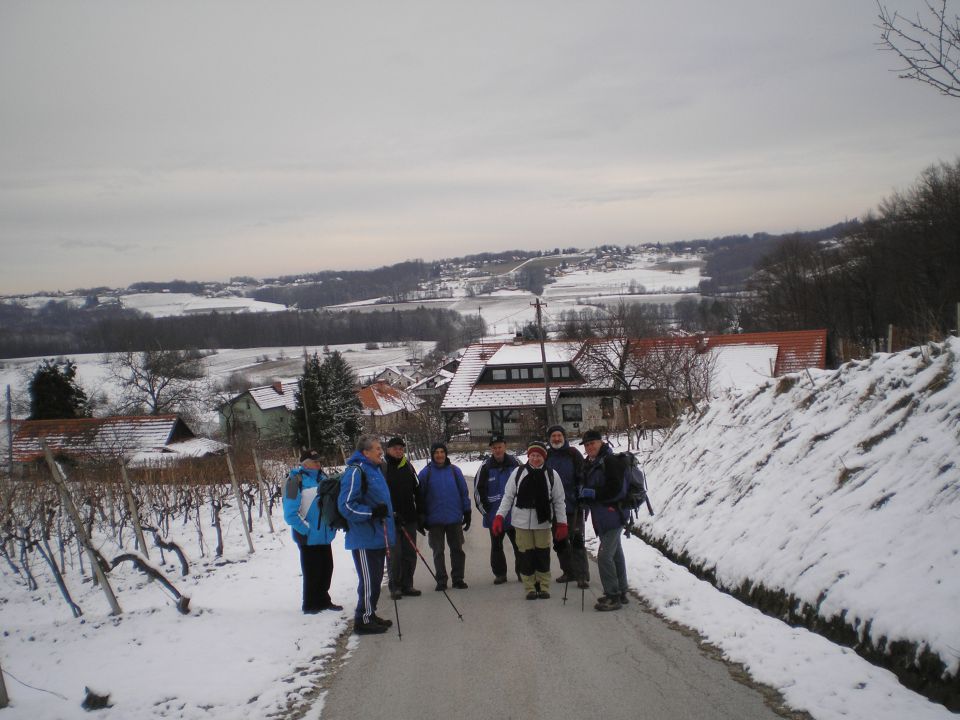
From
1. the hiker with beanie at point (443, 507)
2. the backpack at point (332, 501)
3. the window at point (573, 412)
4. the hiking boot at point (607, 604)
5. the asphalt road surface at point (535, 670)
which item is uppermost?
the backpack at point (332, 501)

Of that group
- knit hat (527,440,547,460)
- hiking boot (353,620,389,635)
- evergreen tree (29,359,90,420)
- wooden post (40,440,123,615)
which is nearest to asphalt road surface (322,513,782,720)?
hiking boot (353,620,389,635)

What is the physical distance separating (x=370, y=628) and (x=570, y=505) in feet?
8.99

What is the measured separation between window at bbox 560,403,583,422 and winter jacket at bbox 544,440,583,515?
130 ft

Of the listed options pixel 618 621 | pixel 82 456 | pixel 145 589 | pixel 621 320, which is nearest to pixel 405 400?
pixel 621 320

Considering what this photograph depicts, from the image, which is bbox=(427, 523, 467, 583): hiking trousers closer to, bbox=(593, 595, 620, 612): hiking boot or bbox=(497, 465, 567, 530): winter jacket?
bbox=(497, 465, 567, 530): winter jacket

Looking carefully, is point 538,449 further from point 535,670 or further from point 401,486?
point 535,670

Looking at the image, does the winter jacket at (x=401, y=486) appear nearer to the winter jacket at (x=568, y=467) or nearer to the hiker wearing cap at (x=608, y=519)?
the winter jacket at (x=568, y=467)

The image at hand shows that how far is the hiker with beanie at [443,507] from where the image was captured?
351 inches

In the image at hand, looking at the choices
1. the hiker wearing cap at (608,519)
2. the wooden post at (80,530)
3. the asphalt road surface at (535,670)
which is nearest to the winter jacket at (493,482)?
the asphalt road surface at (535,670)

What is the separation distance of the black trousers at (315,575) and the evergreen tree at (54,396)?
149ft

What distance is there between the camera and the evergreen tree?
4575cm

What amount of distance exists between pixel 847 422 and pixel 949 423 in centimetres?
172

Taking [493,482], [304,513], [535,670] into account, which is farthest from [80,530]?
[535,670]

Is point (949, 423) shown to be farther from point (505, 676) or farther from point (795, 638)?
point (505, 676)
